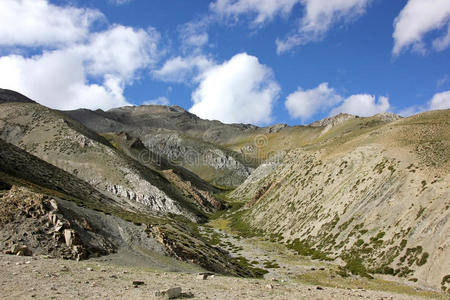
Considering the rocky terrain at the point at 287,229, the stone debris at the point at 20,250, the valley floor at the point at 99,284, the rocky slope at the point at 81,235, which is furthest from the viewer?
the rocky slope at the point at 81,235

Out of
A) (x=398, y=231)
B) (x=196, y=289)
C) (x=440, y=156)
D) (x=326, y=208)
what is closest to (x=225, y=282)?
(x=196, y=289)

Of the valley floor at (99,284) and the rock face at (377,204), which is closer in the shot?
the valley floor at (99,284)

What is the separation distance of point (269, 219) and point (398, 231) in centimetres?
3257

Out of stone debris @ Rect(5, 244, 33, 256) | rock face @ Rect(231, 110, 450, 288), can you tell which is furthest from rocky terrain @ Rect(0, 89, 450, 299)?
rock face @ Rect(231, 110, 450, 288)

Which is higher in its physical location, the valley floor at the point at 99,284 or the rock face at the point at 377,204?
the rock face at the point at 377,204

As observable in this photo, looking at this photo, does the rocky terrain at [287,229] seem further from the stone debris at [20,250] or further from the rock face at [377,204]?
the rock face at [377,204]

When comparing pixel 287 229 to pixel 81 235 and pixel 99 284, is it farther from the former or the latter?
pixel 99 284

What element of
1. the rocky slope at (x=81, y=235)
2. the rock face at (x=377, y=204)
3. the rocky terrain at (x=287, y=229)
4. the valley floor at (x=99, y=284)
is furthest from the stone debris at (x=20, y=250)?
the rock face at (x=377, y=204)

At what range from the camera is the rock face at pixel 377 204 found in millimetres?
31484

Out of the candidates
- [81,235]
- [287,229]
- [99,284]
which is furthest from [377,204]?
[99,284]

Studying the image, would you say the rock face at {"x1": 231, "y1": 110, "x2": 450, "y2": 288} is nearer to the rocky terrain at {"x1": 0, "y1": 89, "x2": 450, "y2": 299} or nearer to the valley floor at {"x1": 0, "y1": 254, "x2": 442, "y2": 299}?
the rocky terrain at {"x1": 0, "y1": 89, "x2": 450, "y2": 299}

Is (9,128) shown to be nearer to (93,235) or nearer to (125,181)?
(125,181)

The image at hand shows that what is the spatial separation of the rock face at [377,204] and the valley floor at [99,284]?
15.3 meters

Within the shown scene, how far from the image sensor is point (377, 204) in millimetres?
42125
